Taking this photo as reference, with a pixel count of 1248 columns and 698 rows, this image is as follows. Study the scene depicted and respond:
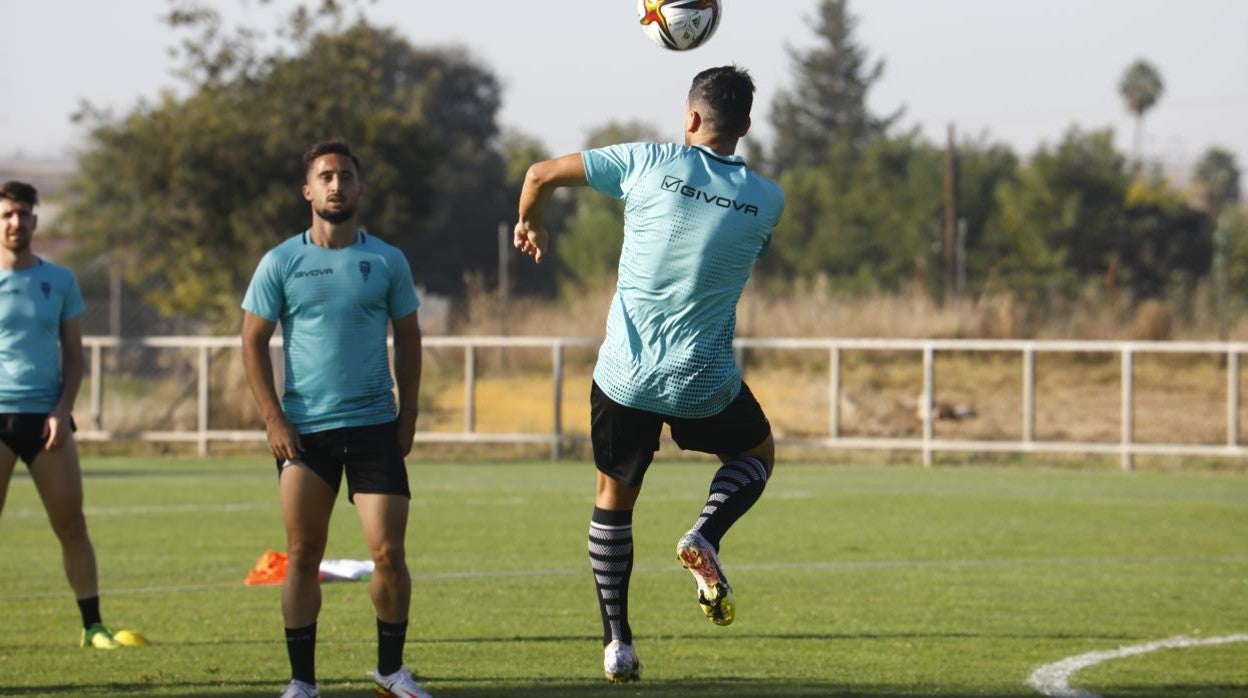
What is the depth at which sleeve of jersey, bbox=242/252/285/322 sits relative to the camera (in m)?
7.56

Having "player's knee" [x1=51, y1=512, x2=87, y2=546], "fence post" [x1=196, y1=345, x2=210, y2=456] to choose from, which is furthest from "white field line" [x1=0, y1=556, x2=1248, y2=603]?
"fence post" [x1=196, y1=345, x2=210, y2=456]

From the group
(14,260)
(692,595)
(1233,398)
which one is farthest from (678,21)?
(1233,398)

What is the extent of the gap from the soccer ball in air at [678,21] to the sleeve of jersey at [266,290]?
217 centimetres

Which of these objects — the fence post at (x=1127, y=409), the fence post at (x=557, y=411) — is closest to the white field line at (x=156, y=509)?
the fence post at (x=557, y=411)

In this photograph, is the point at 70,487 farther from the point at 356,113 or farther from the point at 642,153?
the point at 356,113

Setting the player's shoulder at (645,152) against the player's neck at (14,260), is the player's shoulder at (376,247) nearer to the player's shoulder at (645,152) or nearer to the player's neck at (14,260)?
the player's shoulder at (645,152)

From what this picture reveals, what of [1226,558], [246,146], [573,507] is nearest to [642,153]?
[1226,558]

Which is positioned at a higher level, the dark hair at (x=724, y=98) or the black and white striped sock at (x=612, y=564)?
the dark hair at (x=724, y=98)

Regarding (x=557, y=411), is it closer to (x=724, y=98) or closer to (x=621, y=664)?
(x=621, y=664)

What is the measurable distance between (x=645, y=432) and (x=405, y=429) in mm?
1025

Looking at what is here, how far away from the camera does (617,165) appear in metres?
7.43

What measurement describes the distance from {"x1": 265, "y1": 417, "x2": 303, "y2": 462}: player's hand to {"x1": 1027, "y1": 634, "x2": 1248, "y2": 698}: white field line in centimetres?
346

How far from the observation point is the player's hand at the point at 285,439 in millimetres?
7570

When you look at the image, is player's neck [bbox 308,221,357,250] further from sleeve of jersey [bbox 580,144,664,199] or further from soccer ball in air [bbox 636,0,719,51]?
soccer ball in air [bbox 636,0,719,51]
